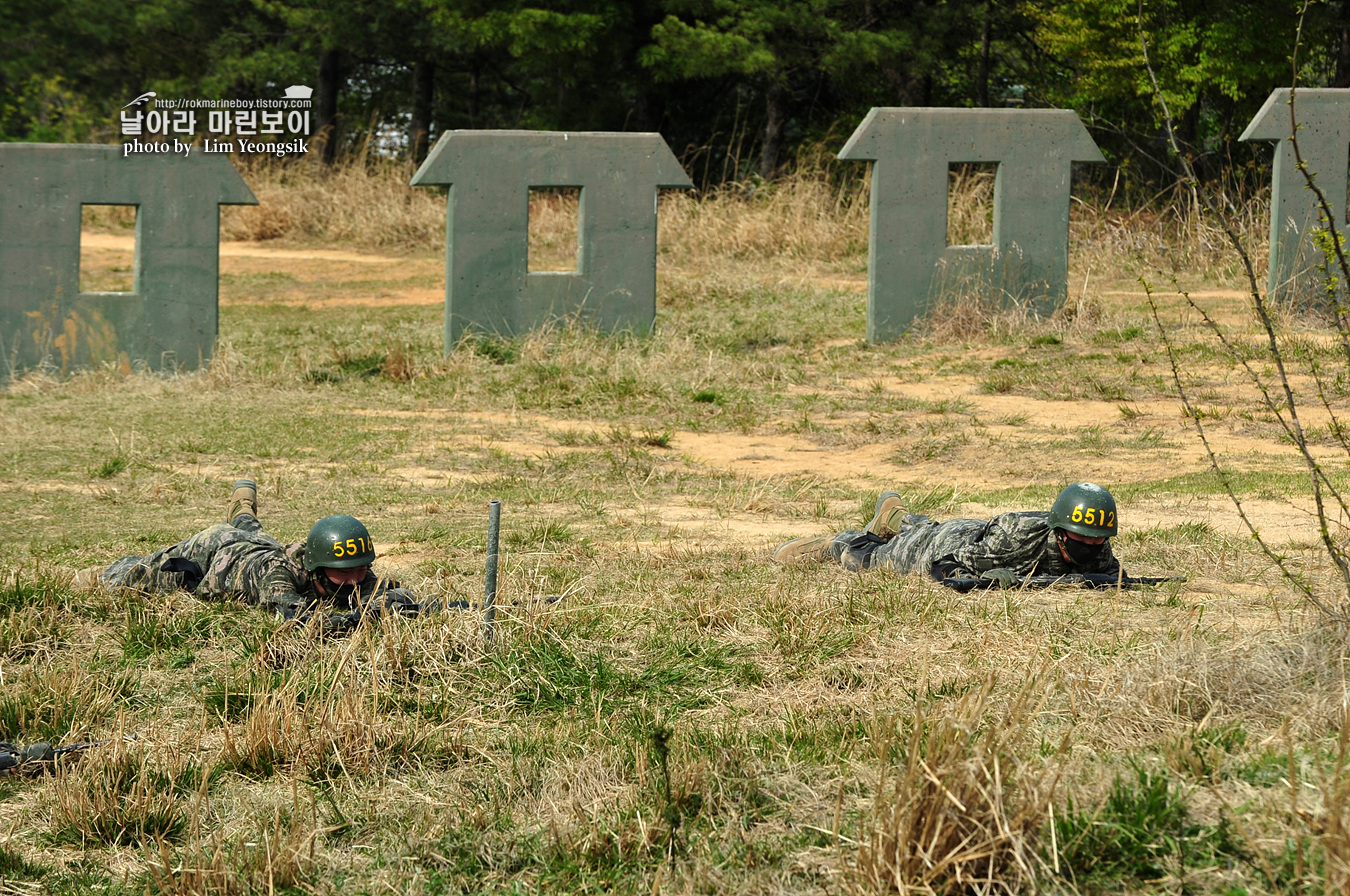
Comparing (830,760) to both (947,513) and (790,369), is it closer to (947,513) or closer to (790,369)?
(947,513)

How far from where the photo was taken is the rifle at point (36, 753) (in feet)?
15.7

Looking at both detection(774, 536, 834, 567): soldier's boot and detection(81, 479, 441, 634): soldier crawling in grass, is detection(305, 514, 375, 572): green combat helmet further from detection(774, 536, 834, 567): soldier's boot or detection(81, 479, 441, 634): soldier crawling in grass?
detection(774, 536, 834, 567): soldier's boot

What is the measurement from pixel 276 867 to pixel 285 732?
889 mm

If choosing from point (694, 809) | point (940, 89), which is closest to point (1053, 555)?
point (694, 809)

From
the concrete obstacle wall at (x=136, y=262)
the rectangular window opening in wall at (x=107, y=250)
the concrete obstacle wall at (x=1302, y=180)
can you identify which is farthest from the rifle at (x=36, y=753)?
the rectangular window opening in wall at (x=107, y=250)

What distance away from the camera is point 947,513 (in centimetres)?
877

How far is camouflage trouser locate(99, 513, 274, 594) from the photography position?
6672 millimetres

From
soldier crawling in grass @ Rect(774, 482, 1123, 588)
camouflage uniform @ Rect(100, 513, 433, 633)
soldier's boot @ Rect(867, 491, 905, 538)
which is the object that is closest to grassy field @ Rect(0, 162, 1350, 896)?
A: camouflage uniform @ Rect(100, 513, 433, 633)

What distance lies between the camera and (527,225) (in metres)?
15.2

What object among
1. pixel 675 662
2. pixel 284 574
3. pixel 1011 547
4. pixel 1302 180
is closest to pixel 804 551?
pixel 1011 547

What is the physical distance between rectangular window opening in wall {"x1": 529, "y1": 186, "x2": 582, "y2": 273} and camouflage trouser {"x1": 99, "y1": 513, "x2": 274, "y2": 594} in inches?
516

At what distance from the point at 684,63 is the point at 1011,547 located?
19159 mm

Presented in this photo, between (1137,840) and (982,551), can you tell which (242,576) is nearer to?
(982,551)

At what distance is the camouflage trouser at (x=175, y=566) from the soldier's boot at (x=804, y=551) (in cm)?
243
